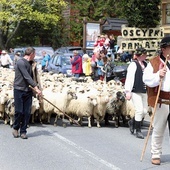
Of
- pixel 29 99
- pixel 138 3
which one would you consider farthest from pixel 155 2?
pixel 29 99

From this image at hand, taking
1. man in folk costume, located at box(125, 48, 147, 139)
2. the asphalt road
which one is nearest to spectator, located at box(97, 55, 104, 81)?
Result: the asphalt road

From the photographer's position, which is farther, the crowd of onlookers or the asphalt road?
the crowd of onlookers

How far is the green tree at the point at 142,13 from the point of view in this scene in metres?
14.1

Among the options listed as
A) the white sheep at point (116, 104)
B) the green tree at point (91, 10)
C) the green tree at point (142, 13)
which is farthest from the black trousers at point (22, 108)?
the green tree at point (91, 10)

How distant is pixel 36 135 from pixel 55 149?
1577 mm

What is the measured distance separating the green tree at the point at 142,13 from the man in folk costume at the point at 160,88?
22.7 feet

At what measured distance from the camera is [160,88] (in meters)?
6.96

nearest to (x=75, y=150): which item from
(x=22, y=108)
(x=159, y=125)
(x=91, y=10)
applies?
(x=22, y=108)

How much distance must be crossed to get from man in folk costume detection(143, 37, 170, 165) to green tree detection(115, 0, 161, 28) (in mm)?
6933

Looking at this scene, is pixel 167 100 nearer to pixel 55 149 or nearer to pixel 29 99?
pixel 55 149

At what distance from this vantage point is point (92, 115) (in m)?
11.7

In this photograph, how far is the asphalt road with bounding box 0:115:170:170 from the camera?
7.34 metres

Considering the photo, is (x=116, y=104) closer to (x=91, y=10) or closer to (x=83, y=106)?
(x=83, y=106)

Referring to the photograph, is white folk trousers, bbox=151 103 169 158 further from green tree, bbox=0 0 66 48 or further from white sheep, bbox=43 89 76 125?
green tree, bbox=0 0 66 48
